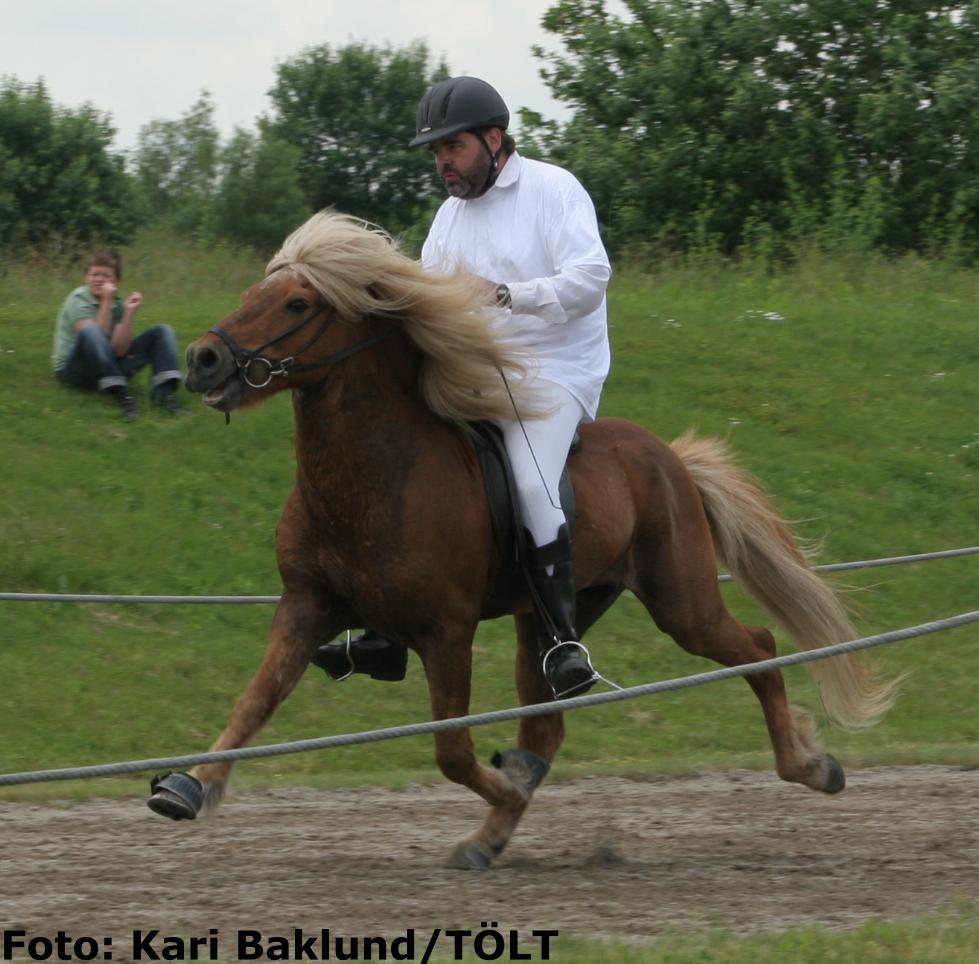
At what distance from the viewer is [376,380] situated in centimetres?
544

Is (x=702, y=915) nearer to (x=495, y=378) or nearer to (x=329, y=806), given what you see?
(x=495, y=378)

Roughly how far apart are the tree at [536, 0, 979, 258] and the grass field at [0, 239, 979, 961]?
30.1ft

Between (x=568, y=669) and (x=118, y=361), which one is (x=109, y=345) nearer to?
(x=118, y=361)

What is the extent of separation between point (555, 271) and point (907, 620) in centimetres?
565

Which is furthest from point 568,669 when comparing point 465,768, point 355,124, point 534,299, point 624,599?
point 355,124

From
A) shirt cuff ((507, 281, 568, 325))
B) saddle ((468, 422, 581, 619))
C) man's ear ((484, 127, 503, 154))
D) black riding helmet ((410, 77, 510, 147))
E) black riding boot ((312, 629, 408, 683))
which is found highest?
black riding helmet ((410, 77, 510, 147))

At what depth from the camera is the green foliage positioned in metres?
28.4

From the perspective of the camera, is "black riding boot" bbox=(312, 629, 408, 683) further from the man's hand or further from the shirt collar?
the shirt collar

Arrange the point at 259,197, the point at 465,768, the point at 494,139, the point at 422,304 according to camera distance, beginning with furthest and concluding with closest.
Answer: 1. the point at 259,197
2. the point at 494,139
3. the point at 465,768
4. the point at 422,304

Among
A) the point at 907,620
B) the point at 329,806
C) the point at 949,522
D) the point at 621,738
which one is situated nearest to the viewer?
the point at 329,806

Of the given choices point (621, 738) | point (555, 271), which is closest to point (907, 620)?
point (621, 738)

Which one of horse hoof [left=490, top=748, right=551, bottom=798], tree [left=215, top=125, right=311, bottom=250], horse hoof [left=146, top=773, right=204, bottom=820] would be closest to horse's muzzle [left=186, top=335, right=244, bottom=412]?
horse hoof [left=146, top=773, right=204, bottom=820]

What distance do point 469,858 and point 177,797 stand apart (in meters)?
1.25

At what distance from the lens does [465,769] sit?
5586 mm
